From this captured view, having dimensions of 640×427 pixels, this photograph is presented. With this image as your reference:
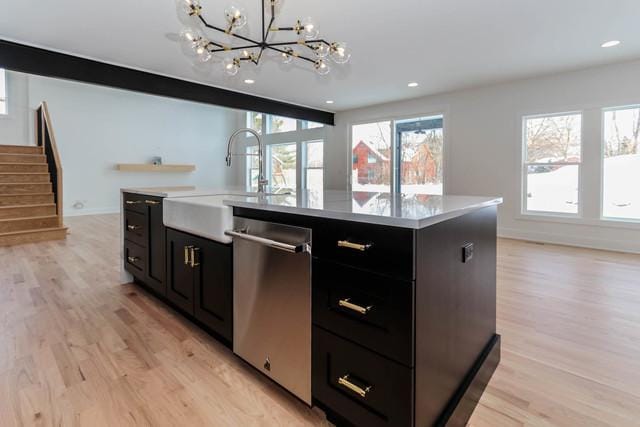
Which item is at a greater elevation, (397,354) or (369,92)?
(369,92)

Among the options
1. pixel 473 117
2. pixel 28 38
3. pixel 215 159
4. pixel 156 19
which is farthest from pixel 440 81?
pixel 215 159

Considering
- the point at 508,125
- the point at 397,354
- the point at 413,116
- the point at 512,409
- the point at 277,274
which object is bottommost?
the point at 512,409

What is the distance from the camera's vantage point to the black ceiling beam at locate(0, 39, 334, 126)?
142 inches

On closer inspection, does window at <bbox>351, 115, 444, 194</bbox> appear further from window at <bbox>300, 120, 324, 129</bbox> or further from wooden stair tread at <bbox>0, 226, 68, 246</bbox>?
wooden stair tread at <bbox>0, 226, 68, 246</bbox>

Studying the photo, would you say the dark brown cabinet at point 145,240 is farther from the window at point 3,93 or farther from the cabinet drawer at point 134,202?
the window at point 3,93

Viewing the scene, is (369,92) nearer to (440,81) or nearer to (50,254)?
(440,81)

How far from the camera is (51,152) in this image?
566 centimetres

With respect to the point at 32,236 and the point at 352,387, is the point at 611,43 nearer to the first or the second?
the point at 352,387

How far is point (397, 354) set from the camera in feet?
3.38

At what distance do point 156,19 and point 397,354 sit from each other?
3.56 meters

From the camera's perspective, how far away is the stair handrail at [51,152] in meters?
5.39

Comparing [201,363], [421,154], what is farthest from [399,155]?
[201,363]

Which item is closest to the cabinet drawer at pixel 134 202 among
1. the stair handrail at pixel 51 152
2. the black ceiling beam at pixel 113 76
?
the black ceiling beam at pixel 113 76

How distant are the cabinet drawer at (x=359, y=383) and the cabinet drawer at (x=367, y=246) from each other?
29 centimetres
